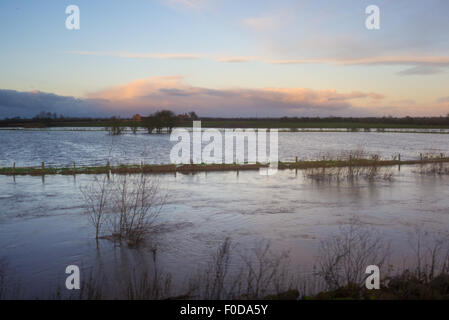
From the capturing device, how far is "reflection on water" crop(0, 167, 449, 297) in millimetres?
11586

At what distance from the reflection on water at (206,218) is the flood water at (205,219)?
4cm

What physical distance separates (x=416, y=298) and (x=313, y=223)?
8.85 meters

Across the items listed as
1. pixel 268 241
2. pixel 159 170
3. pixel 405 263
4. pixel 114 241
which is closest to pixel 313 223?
pixel 268 241

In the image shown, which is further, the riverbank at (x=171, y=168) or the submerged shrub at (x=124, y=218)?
the riverbank at (x=171, y=168)

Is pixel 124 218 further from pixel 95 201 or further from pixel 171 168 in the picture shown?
pixel 171 168

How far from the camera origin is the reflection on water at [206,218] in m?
11.6

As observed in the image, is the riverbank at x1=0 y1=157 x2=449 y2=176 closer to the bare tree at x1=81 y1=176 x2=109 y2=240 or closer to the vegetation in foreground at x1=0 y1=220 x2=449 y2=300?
the bare tree at x1=81 y1=176 x2=109 y2=240

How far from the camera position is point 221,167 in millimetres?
33500

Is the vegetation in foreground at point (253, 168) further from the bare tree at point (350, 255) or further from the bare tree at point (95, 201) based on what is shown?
the bare tree at point (350, 255)

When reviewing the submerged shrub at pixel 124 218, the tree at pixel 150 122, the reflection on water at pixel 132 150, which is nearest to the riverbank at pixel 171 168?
the reflection on water at pixel 132 150

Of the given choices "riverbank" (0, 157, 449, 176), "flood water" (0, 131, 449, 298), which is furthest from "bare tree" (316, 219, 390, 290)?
"riverbank" (0, 157, 449, 176)

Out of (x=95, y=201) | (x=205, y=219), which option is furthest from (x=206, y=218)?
(x=95, y=201)

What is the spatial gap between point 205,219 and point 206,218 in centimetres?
18

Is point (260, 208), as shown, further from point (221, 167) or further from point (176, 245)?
point (221, 167)
